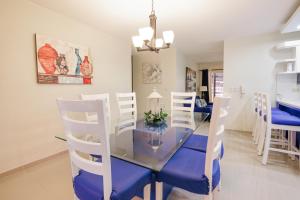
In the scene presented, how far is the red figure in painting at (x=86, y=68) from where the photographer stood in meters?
2.97

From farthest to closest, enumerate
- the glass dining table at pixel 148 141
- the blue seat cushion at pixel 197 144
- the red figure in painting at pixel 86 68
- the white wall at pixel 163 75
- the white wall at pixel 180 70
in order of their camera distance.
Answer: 1. the white wall at pixel 180 70
2. the white wall at pixel 163 75
3. the red figure in painting at pixel 86 68
4. the blue seat cushion at pixel 197 144
5. the glass dining table at pixel 148 141

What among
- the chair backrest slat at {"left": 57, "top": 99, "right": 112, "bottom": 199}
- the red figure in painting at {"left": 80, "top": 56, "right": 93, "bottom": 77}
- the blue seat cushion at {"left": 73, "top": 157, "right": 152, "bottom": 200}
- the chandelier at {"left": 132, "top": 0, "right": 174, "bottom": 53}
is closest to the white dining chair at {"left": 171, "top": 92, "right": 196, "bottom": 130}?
the chandelier at {"left": 132, "top": 0, "right": 174, "bottom": 53}

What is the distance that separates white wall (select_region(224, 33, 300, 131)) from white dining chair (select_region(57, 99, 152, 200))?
3.59m

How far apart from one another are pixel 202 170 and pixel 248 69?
3519mm

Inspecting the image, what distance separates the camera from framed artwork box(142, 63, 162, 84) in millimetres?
5113

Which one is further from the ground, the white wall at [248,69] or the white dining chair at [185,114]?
the white wall at [248,69]

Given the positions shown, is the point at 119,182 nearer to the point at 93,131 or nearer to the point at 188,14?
the point at 93,131

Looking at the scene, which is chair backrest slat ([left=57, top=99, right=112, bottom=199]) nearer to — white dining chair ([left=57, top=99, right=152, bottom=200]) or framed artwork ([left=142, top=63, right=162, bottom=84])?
white dining chair ([left=57, top=99, right=152, bottom=200])

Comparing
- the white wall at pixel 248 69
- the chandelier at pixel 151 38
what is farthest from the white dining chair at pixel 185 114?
the white wall at pixel 248 69

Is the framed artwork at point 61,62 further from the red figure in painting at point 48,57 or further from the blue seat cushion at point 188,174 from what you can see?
the blue seat cushion at point 188,174

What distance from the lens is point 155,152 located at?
4.49ft

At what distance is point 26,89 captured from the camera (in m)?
2.24

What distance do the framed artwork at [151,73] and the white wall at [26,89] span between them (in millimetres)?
2570

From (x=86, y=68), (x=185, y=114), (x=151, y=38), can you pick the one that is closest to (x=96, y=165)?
(x=151, y=38)
